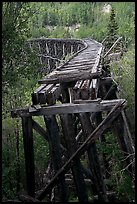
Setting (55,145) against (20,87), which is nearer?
(55,145)

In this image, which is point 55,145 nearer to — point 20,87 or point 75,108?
point 75,108

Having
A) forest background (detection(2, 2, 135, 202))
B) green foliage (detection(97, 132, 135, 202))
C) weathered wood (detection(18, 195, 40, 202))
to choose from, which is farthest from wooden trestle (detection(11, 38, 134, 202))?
forest background (detection(2, 2, 135, 202))

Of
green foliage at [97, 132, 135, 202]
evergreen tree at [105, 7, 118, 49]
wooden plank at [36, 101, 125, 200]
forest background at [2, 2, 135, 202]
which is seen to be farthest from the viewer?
evergreen tree at [105, 7, 118, 49]

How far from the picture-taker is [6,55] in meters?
6.29

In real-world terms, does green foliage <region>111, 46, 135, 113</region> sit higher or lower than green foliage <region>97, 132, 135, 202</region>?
higher

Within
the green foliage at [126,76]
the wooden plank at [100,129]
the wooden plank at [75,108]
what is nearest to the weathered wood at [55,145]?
the wooden plank at [75,108]

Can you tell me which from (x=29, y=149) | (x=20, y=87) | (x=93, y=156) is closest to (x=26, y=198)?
(x=29, y=149)

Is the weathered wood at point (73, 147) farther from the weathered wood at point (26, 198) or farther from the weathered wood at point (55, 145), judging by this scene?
the weathered wood at point (26, 198)

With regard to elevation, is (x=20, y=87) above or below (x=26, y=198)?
above

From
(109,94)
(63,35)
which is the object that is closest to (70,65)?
(109,94)

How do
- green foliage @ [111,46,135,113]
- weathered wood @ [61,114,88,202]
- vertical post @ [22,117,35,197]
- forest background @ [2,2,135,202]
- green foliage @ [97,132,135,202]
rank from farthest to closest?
green foliage @ [111,46,135,113], forest background @ [2,2,135,202], green foliage @ [97,132,135,202], vertical post @ [22,117,35,197], weathered wood @ [61,114,88,202]

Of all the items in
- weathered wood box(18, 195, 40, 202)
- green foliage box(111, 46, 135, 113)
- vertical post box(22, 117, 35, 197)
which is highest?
green foliage box(111, 46, 135, 113)

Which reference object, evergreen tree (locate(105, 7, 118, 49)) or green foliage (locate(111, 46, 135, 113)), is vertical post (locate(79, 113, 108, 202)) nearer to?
green foliage (locate(111, 46, 135, 113))

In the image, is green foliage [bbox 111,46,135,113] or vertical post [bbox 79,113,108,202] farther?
green foliage [bbox 111,46,135,113]
